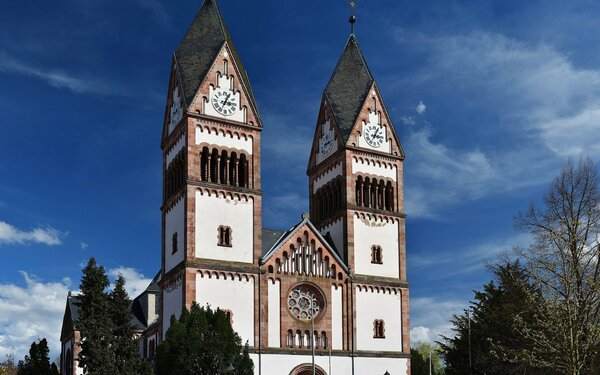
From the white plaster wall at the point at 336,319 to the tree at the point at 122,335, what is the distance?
1390 cm

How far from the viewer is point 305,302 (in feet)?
176

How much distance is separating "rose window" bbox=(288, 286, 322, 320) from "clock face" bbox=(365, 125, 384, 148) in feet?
38.5

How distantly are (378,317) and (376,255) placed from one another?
4173mm

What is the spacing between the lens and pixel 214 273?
5066cm

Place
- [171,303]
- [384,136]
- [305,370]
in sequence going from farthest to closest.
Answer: [384,136] < [305,370] < [171,303]

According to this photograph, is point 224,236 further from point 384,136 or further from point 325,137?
point 384,136

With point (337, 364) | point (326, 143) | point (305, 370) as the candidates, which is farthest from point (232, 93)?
point (337, 364)

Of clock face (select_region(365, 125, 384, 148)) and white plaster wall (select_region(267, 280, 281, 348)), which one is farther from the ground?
clock face (select_region(365, 125, 384, 148))

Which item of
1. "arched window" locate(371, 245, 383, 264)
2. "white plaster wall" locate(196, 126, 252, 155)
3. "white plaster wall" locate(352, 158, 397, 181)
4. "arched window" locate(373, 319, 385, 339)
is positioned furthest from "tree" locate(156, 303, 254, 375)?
"white plaster wall" locate(352, 158, 397, 181)

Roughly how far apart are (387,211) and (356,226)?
2.84 metres

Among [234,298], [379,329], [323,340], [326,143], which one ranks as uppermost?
[326,143]

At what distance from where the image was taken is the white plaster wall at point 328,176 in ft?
194

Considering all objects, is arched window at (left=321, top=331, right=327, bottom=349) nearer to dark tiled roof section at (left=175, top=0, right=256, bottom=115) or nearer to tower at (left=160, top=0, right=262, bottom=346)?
tower at (left=160, top=0, right=262, bottom=346)

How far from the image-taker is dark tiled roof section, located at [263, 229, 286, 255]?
180ft
